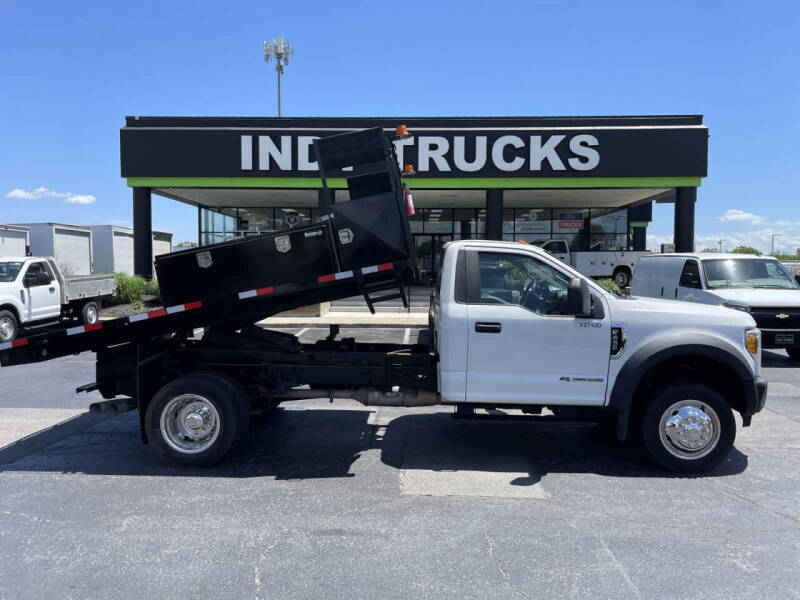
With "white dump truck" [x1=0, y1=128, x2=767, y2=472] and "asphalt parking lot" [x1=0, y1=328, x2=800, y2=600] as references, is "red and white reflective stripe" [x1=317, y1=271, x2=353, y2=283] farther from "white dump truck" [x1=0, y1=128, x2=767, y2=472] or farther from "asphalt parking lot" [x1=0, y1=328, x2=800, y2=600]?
"asphalt parking lot" [x1=0, y1=328, x2=800, y2=600]

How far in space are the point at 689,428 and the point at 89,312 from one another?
51.8 ft

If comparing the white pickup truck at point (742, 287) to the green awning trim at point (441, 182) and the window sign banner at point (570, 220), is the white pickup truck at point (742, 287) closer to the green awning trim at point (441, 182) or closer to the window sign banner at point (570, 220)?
the green awning trim at point (441, 182)

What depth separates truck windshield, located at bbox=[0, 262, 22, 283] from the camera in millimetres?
14109

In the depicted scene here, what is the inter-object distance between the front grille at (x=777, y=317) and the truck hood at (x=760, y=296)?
0.26ft

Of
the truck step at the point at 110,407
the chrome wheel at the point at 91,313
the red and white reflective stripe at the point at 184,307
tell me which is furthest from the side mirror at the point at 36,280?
the red and white reflective stripe at the point at 184,307

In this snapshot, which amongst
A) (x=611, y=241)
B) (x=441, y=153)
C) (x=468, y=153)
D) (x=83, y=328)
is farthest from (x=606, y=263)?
(x=83, y=328)

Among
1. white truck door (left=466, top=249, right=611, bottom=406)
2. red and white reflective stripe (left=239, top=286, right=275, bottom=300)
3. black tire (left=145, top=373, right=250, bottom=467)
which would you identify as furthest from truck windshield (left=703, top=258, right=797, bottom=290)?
black tire (left=145, top=373, right=250, bottom=467)

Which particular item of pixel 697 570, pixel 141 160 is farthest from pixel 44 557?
pixel 141 160

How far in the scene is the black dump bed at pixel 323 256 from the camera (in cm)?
521

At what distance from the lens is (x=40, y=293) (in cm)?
1476

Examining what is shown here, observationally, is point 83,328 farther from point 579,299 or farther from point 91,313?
point 91,313

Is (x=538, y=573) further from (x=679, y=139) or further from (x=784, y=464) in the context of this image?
(x=679, y=139)

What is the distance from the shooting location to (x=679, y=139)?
66.0 feet

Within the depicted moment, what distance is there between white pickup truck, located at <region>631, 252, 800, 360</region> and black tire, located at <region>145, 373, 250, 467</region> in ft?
28.2
